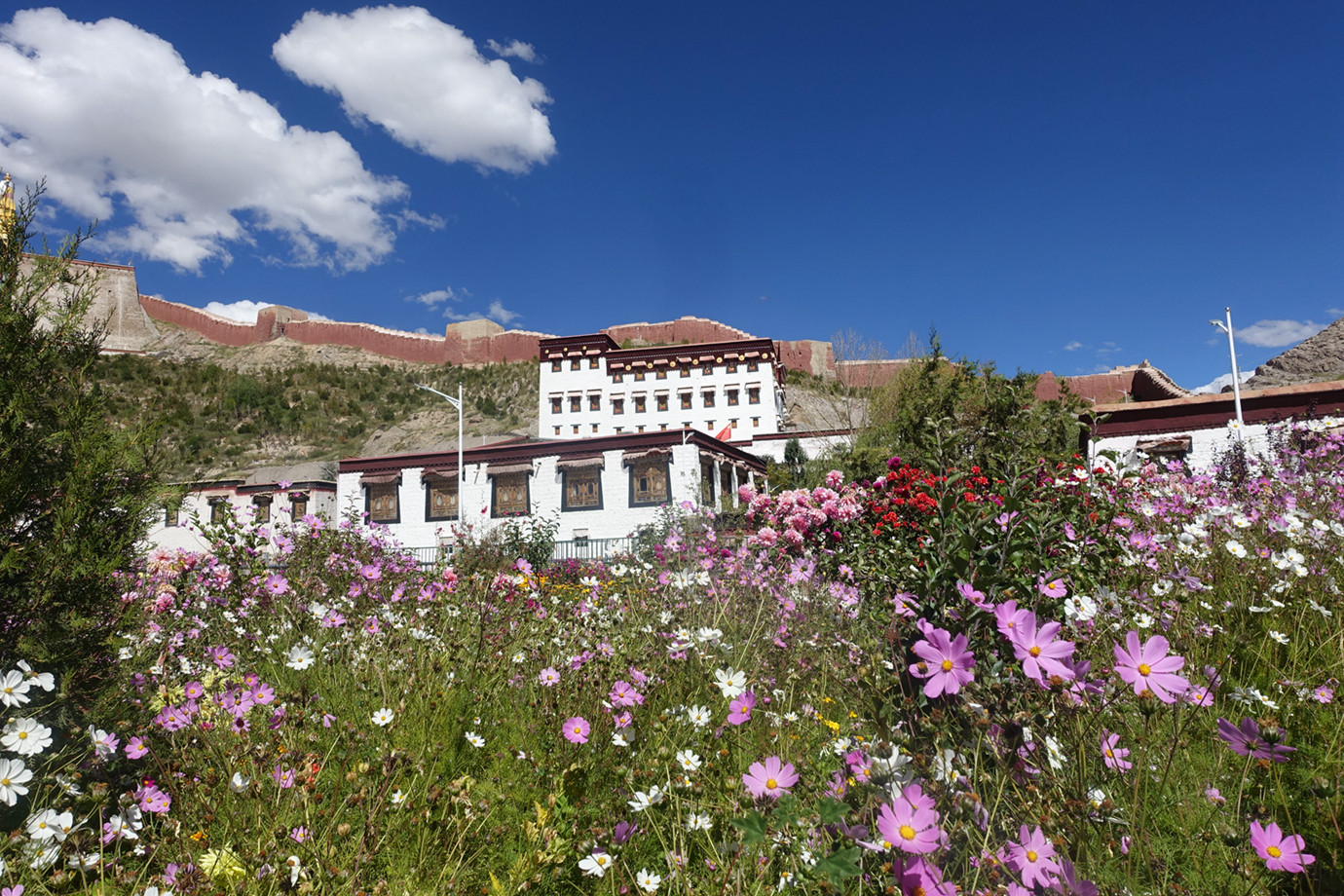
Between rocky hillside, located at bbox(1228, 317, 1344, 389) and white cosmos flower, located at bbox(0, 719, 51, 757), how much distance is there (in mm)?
50763

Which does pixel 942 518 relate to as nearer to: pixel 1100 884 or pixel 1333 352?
pixel 1100 884

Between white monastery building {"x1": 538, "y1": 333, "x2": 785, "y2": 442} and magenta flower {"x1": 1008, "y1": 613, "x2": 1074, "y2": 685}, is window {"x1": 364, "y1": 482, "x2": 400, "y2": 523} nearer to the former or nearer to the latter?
white monastery building {"x1": 538, "y1": 333, "x2": 785, "y2": 442}

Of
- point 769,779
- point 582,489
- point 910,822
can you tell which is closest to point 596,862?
point 769,779

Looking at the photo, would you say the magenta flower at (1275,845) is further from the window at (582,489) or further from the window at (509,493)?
the window at (509,493)

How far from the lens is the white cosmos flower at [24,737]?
1894 millimetres

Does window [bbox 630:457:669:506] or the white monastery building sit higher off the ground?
the white monastery building

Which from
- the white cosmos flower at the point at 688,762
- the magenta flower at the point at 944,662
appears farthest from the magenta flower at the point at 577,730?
the magenta flower at the point at 944,662

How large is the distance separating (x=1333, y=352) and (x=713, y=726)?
53787mm

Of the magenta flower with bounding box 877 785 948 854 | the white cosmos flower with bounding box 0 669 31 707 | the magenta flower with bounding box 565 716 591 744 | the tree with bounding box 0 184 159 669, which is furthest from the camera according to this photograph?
the tree with bounding box 0 184 159 669

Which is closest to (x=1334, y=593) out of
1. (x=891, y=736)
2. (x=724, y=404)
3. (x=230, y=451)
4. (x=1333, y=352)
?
(x=891, y=736)

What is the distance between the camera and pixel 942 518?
2.56m

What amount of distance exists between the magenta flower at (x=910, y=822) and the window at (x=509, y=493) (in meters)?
22.2

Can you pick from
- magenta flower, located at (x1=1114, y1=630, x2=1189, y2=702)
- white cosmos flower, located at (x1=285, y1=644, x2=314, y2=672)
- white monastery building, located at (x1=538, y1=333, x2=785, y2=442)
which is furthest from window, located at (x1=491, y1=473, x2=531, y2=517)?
magenta flower, located at (x1=1114, y1=630, x2=1189, y2=702)

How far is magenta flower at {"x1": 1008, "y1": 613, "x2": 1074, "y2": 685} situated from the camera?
122cm
